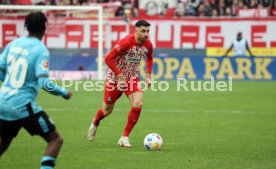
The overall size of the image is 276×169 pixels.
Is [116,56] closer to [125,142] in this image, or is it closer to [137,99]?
[137,99]

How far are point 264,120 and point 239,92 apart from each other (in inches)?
313

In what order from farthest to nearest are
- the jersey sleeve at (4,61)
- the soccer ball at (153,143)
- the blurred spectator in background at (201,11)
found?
1. the blurred spectator in background at (201,11)
2. the soccer ball at (153,143)
3. the jersey sleeve at (4,61)

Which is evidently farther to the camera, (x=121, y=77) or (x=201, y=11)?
(x=201, y=11)

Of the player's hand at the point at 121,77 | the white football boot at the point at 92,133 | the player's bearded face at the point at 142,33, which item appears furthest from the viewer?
the white football boot at the point at 92,133

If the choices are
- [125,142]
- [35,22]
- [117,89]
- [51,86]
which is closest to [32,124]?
[51,86]

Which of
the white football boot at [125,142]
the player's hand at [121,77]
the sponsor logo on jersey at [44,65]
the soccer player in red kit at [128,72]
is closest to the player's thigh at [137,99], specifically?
the soccer player in red kit at [128,72]

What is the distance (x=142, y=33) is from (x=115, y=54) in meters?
0.63

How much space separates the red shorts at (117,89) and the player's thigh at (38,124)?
15.0 ft

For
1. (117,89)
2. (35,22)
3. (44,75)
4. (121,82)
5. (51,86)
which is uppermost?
(35,22)

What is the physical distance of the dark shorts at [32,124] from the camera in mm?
8492

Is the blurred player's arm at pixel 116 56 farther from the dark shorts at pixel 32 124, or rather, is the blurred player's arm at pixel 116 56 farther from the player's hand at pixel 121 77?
the dark shorts at pixel 32 124

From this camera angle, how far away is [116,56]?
13086 millimetres

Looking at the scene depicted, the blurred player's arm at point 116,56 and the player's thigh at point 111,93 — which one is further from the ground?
the blurred player's arm at point 116,56

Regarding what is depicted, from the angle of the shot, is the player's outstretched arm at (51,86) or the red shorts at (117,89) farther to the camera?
the red shorts at (117,89)
